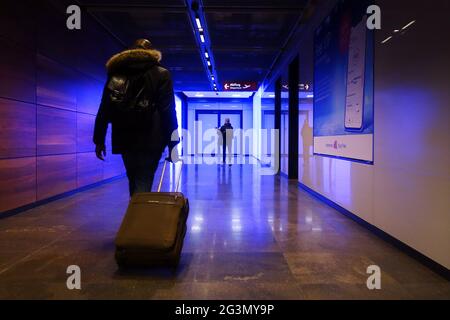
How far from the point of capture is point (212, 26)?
7.28 metres

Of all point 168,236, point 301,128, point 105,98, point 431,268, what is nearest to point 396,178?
point 431,268

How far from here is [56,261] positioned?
2.77m

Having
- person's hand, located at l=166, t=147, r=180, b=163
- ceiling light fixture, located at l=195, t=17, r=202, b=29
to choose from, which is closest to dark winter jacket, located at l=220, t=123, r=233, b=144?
ceiling light fixture, located at l=195, t=17, r=202, b=29

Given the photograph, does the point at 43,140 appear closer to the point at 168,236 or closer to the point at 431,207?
the point at 168,236

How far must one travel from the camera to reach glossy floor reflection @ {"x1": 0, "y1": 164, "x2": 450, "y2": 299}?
223cm

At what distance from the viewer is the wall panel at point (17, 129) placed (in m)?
4.19

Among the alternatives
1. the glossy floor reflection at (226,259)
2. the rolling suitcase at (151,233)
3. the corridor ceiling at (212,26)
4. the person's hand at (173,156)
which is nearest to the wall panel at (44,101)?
the glossy floor reflection at (226,259)

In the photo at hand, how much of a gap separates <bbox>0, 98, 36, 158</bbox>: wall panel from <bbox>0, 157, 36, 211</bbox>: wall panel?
0.36 feet

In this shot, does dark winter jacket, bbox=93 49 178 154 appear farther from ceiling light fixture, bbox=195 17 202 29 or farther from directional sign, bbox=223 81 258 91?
directional sign, bbox=223 81 258 91

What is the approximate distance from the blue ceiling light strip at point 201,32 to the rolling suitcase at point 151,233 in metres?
4.54

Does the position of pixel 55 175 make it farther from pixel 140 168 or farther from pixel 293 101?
pixel 293 101

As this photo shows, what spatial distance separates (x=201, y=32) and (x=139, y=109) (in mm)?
5351

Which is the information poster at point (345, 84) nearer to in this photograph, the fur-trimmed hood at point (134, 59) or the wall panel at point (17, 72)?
the fur-trimmed hood at point (134, 59)

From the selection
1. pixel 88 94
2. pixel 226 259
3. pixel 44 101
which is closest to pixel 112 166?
pixel 88 94
